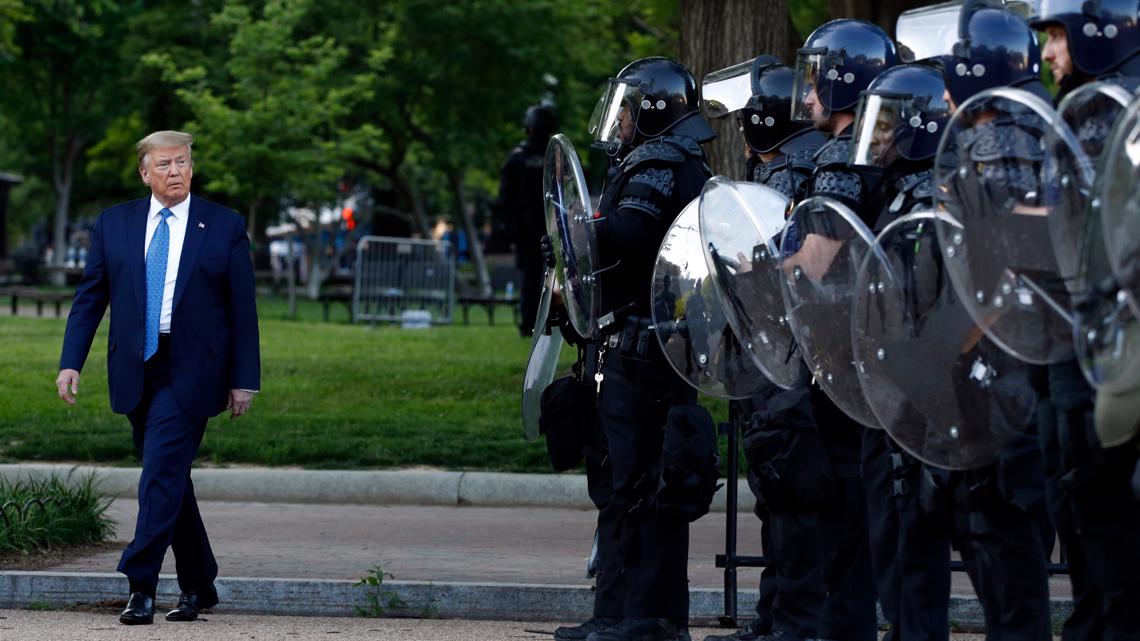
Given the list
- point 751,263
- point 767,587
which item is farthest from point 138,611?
point 751,263

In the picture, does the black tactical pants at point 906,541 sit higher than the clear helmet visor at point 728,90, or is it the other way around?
the clear helmet visor at point 728,90

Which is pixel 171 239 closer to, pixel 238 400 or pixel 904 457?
pixel 238 400

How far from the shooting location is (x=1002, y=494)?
14.8 ft

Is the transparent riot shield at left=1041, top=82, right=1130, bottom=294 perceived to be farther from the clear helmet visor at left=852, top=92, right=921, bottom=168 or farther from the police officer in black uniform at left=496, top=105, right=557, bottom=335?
the police officer in black uniform at left=496, top=105, right=557, bottom=335

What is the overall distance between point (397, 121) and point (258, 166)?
22.1 ft

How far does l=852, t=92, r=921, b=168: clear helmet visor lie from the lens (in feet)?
16.0

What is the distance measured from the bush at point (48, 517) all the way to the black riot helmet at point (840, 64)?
3.94 metres

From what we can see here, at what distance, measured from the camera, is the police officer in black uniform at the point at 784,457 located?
17.9 ft

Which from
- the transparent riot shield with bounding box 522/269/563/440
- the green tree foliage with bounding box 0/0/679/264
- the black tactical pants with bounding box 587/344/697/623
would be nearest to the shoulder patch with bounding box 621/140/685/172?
the black tactical pants with bounding box 587/344/697/623

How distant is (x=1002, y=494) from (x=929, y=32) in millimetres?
1532

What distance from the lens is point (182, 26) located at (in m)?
35.3

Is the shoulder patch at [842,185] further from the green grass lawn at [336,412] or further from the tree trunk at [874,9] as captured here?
the tree trunk at [874,9]

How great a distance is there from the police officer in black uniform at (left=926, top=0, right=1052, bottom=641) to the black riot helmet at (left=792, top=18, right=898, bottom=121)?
0.68 metres

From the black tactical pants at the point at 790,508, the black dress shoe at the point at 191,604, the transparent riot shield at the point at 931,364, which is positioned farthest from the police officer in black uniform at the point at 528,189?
the transparent riot shield at the point at 931,364
